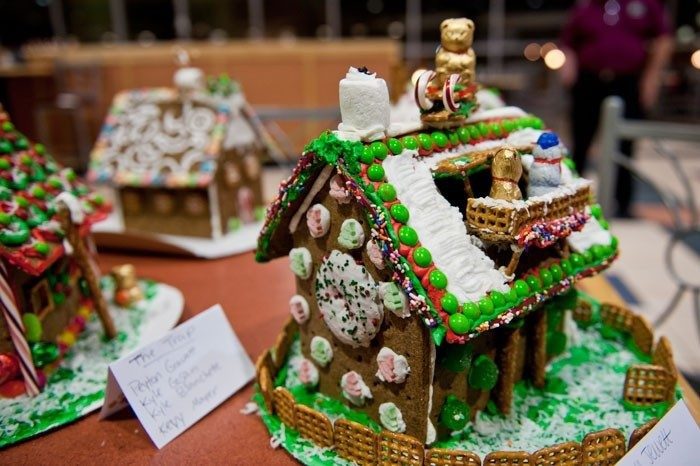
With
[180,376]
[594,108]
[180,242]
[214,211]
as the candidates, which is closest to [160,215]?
[180,242]

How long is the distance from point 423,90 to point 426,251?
54 centimetres

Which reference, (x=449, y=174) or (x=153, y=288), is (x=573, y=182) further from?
(x=153, y=288)

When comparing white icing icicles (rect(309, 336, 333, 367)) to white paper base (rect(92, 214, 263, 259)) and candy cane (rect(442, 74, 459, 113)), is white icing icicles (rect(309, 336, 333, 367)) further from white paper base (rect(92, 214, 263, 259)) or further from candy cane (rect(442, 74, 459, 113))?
white paper base (rect(92, 214, 263, 259))

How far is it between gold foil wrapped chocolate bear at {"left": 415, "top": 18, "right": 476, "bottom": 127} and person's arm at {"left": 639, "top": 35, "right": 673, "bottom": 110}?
3365 millimetres

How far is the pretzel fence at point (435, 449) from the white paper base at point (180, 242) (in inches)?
67.1

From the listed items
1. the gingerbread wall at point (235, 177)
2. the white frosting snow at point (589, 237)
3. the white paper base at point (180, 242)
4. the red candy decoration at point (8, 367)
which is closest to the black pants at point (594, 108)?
the gingerbread wall at point (235, 177)

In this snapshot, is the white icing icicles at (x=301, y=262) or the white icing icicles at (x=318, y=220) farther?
the white icing icicles at (x=301, y=262)

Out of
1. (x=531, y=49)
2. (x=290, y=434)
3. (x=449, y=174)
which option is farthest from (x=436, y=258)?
(x=531, y=49)

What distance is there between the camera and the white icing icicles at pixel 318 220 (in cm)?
192

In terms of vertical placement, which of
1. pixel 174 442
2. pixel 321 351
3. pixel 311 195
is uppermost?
pixel 311 195

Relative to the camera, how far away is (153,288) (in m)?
3.21

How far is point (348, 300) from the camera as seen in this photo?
6.32ft

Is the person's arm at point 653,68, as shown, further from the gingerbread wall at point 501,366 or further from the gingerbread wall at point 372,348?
the gingerbread wall at point 372,348
